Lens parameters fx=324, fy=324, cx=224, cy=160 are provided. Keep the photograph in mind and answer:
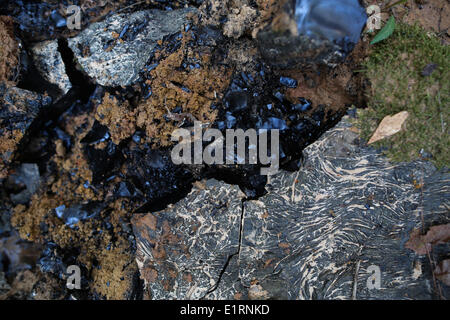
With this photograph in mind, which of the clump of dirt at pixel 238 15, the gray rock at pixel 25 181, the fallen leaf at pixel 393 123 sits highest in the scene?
the clump of dirt at pixel 238 15

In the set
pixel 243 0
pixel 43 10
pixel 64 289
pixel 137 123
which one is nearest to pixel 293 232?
pixel 137 123

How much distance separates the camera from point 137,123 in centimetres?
260

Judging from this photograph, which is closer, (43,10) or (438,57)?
(438,57)

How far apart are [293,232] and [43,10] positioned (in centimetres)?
287

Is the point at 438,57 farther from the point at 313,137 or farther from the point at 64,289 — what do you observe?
the point at 64,289

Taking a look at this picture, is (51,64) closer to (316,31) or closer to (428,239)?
(316,31)

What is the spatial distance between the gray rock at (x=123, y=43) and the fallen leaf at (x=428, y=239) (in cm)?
231

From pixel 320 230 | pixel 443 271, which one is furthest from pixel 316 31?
pixel 443 271

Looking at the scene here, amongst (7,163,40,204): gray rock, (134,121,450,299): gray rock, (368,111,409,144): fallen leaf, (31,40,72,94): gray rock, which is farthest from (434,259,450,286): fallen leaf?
(7,163,40,204): gray rock

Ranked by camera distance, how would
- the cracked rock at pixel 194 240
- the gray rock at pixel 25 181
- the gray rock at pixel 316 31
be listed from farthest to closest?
the gray rock at pixel 25 181, the cracked rock at pixel 194 240, the gray rock at pixel 316 31

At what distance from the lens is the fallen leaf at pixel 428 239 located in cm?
221

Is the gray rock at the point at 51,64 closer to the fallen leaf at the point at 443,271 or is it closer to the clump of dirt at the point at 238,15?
the clump of dirt at the point at 238,15

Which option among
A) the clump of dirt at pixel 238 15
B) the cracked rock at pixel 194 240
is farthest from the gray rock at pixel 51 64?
the cracked rock at pixel 194 240

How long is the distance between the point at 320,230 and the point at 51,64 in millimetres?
2583
